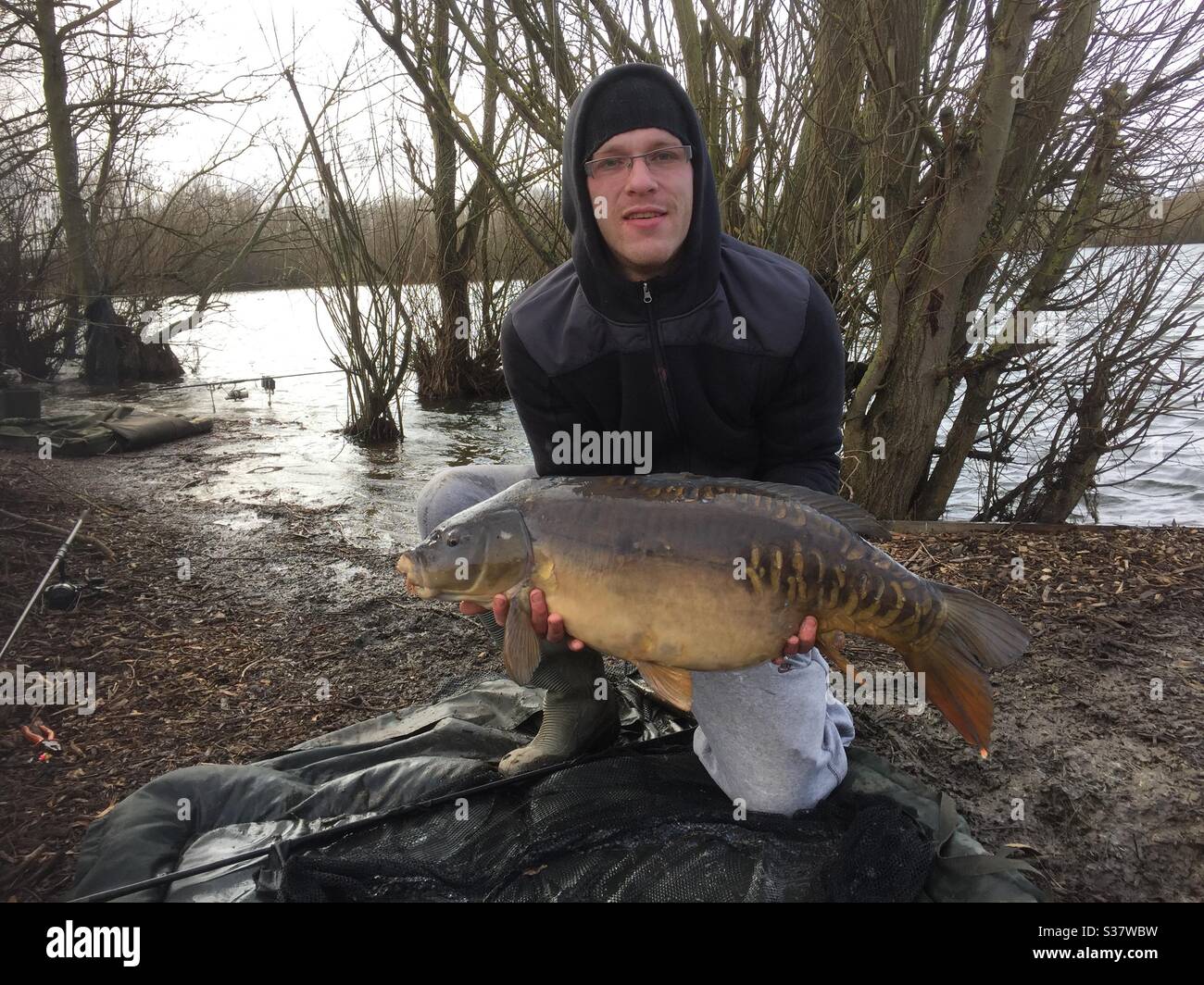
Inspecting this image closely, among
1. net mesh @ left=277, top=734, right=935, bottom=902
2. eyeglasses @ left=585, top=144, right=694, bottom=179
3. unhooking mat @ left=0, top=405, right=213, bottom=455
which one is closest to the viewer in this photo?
net mesh @ left=277, top=734, right=935, bottom=902

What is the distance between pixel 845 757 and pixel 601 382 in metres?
0.93

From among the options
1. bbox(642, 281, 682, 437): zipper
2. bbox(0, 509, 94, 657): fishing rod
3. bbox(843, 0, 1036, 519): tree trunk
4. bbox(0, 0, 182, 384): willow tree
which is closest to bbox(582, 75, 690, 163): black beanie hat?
bbox(642, 281, 682, 437): zipper

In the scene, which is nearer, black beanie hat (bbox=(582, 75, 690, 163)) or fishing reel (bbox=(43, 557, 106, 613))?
black beanie hat (bbox=(582, 75, 690, 163))

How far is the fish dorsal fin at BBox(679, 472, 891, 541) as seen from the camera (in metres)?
1.47

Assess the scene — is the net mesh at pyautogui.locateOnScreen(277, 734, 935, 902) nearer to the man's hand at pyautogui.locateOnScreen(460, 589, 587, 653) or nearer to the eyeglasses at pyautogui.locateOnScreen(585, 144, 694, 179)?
the man's hand at pyautogui.locateOnScreen(460, 589, 587, 653)

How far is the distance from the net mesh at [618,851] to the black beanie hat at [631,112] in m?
1.31

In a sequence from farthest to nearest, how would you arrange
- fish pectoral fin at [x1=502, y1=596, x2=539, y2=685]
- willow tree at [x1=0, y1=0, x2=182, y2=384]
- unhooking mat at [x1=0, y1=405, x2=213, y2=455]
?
willow tree at [x1=0, y1=0, x2=182, y2=384]
unhooking mat at [x1=0, y1=405, x2=213, y2=455]
fish pectoral fin at [x1=502, y1=596, x2=539, y2=685]

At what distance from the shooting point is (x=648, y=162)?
1728mm

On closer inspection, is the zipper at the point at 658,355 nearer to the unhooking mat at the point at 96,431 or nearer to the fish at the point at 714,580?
the fish at the point at 714,580

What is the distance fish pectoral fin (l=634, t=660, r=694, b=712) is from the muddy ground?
625mm

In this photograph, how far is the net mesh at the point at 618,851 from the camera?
54.2 inches

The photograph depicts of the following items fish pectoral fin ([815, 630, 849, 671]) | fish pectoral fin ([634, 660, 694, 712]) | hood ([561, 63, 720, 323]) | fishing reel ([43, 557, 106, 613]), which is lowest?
fishing reel ([43, 557, 106, 613])

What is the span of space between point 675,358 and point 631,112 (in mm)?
513

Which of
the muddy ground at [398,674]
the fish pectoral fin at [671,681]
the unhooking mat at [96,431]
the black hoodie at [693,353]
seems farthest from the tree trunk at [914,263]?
the unhooking mat at [96,431]
